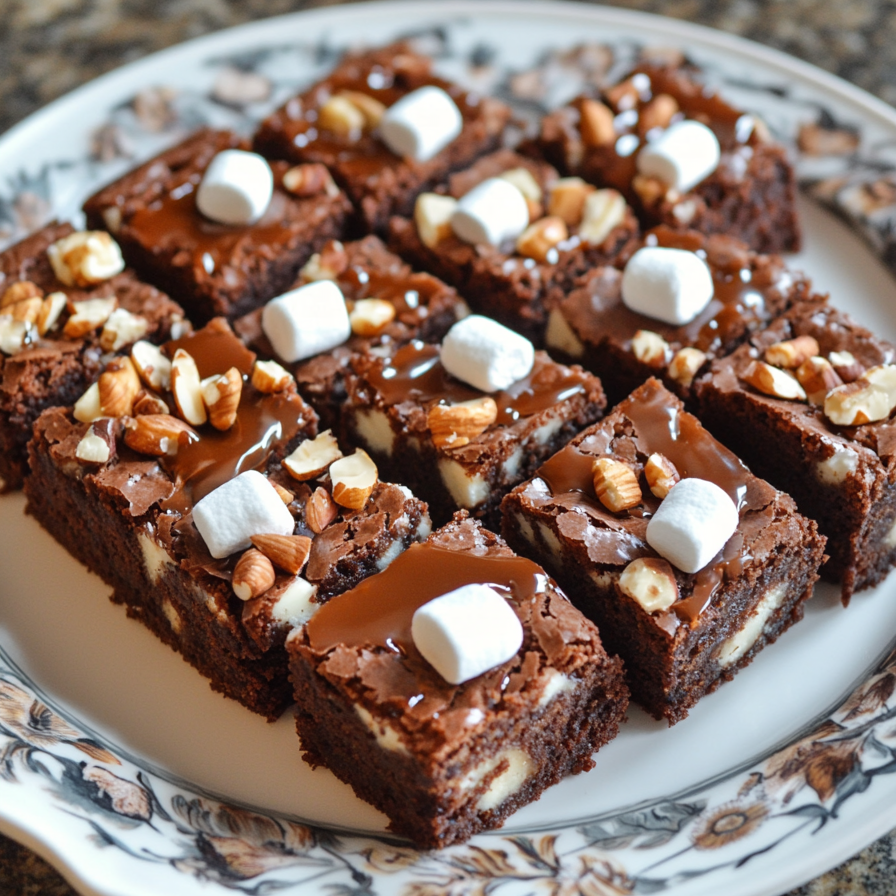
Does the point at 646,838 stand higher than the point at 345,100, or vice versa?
the point at 345,100

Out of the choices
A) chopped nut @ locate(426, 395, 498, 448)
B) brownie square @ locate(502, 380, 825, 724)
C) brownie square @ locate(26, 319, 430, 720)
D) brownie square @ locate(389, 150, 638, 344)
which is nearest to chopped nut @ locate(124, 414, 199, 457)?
brownie square @ locate(26, 319, 430, 720)

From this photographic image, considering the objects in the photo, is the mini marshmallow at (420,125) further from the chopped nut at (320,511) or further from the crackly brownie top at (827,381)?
the chopped nut at (320,511)

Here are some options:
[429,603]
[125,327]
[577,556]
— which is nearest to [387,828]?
[429,603]

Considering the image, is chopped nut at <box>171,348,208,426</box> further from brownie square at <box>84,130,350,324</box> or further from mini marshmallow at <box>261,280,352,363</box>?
brownie square at <box>84,130,350,324</box>

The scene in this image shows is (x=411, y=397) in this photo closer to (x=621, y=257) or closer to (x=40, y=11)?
(x=621, y=257)

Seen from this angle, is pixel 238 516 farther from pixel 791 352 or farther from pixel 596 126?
pixel 596 126

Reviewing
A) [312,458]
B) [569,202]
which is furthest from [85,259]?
[569,202]

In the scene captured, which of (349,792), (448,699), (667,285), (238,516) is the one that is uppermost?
(667,285)
